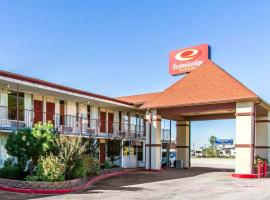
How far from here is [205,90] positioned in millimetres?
28812

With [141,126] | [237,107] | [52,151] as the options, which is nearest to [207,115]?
[141,126]

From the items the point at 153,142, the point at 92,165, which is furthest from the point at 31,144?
the point at 153,142

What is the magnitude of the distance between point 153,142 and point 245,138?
26.1 ft

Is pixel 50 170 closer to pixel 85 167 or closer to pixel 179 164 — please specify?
pixel 85 167

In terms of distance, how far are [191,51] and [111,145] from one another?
69.8ft

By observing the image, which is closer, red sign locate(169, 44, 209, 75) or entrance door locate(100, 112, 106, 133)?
entrance door locate(100, 112, 106, 133)

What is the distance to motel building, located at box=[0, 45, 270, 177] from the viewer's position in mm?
24594

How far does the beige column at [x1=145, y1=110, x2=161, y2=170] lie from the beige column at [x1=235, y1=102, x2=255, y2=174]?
7.04 m

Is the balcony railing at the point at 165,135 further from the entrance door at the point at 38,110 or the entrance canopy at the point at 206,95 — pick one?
the entrance door at the point at 38,110

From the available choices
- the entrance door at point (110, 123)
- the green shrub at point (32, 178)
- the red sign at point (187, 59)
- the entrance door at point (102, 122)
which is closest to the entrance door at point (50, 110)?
the entrance door at point (102, 122)

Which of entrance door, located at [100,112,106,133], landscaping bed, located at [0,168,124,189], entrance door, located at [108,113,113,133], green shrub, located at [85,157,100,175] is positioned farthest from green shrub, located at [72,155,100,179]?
entrance door, located at [108,113,113,133]

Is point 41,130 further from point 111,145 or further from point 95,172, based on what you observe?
point 111,145

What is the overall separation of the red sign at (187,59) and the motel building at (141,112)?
12.3m

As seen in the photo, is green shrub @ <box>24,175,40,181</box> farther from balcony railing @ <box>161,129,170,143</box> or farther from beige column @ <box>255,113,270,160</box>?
balcony railing @ <box>161,129,170,143</box>
